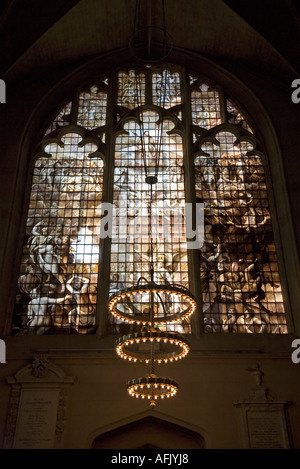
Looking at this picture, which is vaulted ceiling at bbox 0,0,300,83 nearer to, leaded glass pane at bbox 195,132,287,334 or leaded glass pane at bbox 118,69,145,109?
leaded glass pane at bbox 118,69,145,109

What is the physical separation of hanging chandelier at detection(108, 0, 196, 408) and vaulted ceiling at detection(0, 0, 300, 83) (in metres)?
0.50

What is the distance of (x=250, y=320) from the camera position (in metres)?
10.6

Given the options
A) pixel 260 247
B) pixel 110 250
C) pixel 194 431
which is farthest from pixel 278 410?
pixel 110 250

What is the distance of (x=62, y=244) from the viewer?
11.6 metres

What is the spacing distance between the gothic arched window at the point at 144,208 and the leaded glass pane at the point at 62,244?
0.02 metres

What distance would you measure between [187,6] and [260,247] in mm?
6793

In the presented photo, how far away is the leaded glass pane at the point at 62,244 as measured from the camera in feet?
35.1

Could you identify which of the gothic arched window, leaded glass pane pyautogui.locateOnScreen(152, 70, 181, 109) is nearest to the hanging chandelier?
leaded glass pane pyautogui.locateOnScreen(152, 70, 181, 109)

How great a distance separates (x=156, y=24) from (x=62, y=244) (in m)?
6.97

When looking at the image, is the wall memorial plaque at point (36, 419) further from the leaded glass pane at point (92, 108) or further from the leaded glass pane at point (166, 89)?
the leaded glass pane at point (166, 89)

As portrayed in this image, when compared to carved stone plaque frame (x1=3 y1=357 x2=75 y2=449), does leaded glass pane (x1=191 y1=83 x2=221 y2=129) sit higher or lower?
higher

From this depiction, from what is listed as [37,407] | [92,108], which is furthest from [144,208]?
[37,407]

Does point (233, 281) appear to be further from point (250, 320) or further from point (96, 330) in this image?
point (96, 330)

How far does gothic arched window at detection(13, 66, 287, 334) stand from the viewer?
1081 cm
